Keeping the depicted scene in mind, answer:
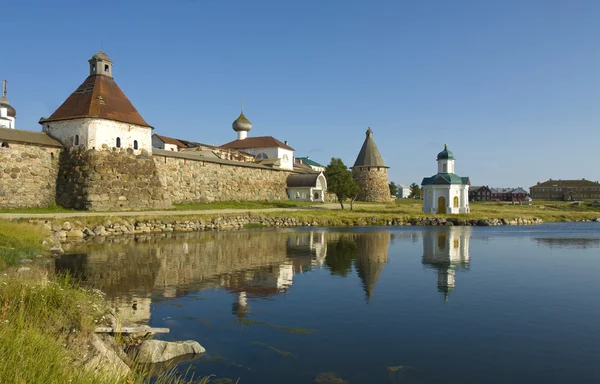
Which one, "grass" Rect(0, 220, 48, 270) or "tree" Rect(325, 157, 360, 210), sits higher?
"tree" Rect(325, 157, 360, 210)

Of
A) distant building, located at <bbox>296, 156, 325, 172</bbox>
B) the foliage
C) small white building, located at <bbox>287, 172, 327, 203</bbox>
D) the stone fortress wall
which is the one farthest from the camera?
distant building, located at <bbox>296, 156, 325, 172</bbox>

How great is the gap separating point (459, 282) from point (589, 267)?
6.36m

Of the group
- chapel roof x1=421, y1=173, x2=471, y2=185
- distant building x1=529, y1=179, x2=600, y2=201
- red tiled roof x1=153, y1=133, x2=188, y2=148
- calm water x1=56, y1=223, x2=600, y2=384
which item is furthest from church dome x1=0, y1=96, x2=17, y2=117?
distant building x1=529, y1=179, x2=600, y2=201

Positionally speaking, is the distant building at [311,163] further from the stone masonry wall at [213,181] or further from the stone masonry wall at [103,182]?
the stone masonry wall at [103,182]

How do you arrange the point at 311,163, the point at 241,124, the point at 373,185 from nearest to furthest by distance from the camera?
the point at 373,185 → the point at 241,124 → the point at 311,163

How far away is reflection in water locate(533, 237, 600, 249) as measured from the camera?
22797 mm

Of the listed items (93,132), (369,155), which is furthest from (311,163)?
(93,132)

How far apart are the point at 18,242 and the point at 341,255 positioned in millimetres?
12609

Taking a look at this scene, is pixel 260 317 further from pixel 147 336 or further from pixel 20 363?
pixel 20 363

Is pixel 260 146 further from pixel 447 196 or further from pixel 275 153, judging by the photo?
pixel 447 196

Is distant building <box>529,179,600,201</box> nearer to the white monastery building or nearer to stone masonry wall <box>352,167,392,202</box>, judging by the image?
stone masonry wall <box>352,167,392,202</box>

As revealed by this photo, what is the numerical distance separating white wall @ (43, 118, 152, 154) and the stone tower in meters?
39.1

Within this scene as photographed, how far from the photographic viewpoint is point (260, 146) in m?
64.8

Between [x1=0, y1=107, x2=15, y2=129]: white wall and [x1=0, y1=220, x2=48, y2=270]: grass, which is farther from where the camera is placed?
[x1=0, y1=107, x2=15, y2=129]: white wall
